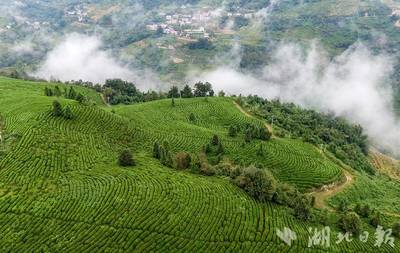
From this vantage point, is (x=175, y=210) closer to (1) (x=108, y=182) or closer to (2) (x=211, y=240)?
(2) (x=211, y=240)

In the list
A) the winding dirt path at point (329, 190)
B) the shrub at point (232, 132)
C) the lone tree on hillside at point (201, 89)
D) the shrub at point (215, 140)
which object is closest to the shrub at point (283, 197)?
the winding dirt path at point (329, 190)

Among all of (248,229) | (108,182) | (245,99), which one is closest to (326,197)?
(248,229)

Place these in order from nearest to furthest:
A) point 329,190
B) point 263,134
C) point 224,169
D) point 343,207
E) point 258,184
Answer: point 258,184
point 343,207
point 224,169
point 329,190
point 263,134

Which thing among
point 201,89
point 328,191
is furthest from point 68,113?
point 201,89

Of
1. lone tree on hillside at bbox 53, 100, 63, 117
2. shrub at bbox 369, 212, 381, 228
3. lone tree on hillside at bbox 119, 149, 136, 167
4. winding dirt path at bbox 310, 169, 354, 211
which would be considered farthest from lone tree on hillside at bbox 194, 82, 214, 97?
shrub at bbox 369, 212, 381, 228

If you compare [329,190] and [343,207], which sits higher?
[343,207]

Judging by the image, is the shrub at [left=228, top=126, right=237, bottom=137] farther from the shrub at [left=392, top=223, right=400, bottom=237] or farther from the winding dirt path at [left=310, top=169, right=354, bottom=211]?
the shrub at [left=392, top=223, right=400, bottom=237]

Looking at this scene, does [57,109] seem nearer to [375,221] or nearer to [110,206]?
[110,206]

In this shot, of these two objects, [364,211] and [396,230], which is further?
[364,211]

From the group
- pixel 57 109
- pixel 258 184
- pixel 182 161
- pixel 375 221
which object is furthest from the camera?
pixel 57 109
